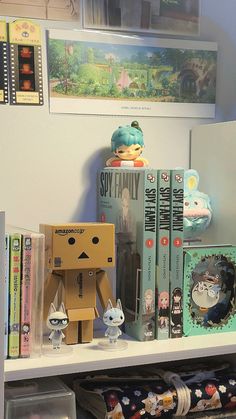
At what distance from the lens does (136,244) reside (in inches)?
45.4

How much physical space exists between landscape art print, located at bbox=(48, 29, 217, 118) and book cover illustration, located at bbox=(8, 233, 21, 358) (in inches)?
14.3

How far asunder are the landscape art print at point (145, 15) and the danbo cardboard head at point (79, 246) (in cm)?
47

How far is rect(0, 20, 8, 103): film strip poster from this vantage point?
123cm

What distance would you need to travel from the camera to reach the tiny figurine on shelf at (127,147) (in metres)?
1.25

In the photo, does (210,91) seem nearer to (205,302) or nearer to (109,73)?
(109,73)

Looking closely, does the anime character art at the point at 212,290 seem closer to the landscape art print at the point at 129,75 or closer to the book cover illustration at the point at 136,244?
the book cover illustration at the point at 136,244

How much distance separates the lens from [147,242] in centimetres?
113

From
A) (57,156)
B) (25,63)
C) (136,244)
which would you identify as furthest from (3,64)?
(136,244)

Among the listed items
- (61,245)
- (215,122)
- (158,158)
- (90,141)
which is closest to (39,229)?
(61,245)

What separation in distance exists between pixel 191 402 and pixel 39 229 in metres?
0.43

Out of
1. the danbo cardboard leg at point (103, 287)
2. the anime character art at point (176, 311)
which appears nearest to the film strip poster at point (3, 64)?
the danbo cardboard leg at point (103, 287)

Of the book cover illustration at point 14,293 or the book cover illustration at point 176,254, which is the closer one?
the book cover illustration at point 14,293

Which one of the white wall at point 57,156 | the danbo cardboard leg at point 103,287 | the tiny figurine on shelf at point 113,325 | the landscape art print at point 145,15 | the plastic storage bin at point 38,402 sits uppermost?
the landscape art print at point 145,15

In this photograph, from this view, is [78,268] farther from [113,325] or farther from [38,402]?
[38,402]
